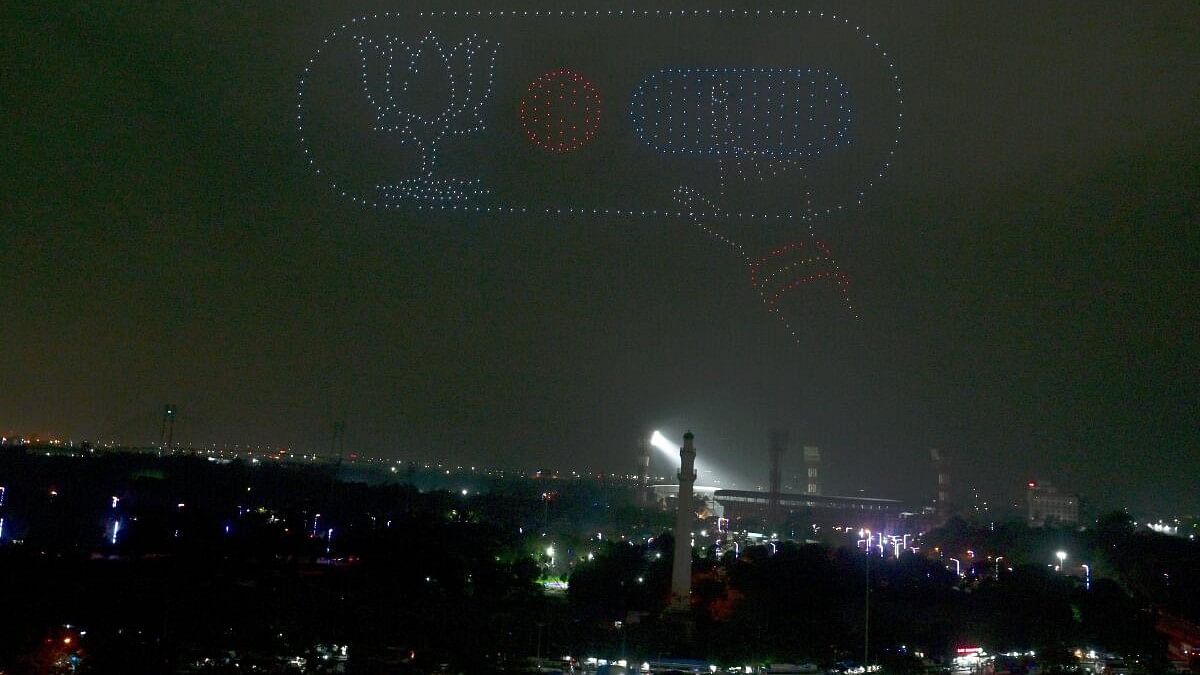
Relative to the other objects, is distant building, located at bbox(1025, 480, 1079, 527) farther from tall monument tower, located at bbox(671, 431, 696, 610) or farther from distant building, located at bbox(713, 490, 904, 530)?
tall monument tower, located at bbox(671, 431, 696, 610)

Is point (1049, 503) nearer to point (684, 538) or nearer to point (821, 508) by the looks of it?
point (821, 508)

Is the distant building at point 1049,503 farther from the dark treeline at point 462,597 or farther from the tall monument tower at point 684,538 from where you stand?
the tall monument tower at point 684,538

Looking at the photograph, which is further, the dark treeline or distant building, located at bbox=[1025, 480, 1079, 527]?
distant building, located at bbox=[1025, 480, 1079, 527]

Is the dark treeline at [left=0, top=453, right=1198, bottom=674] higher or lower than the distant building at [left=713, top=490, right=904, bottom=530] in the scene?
lower

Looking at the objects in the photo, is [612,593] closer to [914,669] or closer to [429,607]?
[429,607]

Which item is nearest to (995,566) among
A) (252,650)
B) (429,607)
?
(429,607)

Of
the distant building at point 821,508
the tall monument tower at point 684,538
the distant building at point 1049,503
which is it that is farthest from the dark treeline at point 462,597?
the distant building at point 1049,503

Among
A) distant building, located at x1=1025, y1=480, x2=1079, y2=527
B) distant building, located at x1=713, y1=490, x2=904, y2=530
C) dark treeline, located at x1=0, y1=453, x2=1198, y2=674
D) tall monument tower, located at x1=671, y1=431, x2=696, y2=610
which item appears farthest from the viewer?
distant building, located at x1=1025, y1=480, x2=1079, y2=527

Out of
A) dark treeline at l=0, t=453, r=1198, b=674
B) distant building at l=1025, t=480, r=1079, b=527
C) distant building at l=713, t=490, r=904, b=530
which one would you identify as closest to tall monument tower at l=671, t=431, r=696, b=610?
dark treeline at l=0, t=453, r=1198, b=674
